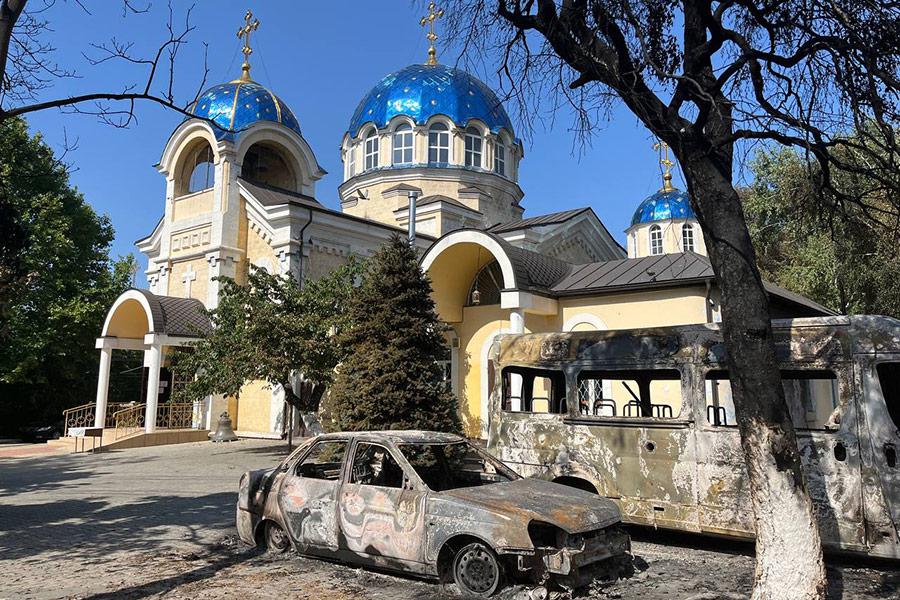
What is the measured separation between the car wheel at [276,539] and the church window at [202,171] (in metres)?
20.8

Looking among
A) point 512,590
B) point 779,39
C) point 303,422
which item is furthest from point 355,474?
point 303,422

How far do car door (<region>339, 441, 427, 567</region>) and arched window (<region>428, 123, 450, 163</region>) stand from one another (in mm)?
24434

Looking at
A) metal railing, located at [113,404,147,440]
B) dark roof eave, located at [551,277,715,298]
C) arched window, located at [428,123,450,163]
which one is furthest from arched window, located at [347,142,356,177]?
dark roof eave, located at [551,277,715,298]

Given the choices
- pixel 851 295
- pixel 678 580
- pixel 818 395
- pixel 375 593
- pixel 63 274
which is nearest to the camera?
→ pixel 375 593

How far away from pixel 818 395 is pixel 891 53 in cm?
1207

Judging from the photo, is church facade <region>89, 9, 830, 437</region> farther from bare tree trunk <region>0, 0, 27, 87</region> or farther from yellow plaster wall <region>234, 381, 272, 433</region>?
bare tree trunk <region>0, 0, 27, 87</region>

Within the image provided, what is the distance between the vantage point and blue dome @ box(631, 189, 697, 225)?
42.8 meters

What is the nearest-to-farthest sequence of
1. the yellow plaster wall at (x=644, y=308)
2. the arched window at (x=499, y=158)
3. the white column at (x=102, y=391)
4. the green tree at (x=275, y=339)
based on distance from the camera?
the yellow plaster wall at (x=644, y=308) → the green tree at (x=275, y=339) → the white column at (x=102, y=391) → the arched window at (x=499, y=158)

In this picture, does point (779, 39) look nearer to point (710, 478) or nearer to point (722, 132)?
point (722, 132)

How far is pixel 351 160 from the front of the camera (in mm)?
32719

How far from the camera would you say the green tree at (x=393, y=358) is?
41.7ft

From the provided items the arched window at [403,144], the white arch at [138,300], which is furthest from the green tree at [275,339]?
the arched window at [403,144]

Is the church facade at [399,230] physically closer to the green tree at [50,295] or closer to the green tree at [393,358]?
the green tree at [393,358]

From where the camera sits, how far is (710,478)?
7.49 metres
